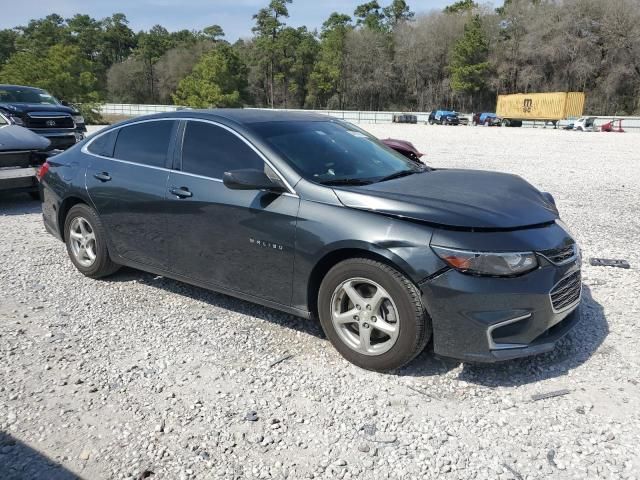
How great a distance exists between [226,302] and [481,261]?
8.07 ft

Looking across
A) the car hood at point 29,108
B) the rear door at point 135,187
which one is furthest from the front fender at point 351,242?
the car hood at point 29,108

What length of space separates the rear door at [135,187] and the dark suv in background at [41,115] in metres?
9.46

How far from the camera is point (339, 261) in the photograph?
3566mm

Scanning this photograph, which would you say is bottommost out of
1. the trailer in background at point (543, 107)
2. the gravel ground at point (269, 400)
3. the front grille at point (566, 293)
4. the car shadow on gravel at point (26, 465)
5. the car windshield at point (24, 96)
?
the car shadow on gravel at point (26, 465)

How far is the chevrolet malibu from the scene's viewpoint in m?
3.18

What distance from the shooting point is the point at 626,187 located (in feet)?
36.3

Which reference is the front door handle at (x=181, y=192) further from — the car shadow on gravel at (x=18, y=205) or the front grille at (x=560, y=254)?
the car shadow on gravel at (x=18, y=205)

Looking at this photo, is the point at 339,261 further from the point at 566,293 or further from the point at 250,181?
the point at 566,293

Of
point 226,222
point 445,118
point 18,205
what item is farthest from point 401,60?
point 226,222

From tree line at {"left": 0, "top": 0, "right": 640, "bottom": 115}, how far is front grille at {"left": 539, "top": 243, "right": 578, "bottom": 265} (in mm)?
66271

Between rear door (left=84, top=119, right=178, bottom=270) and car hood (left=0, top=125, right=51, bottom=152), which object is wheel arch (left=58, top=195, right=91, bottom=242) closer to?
rear door (left=84, top=119, right=178, bottom=270)

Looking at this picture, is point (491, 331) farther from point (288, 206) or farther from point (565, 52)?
point (565, 52)

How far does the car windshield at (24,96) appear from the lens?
48.8 feet

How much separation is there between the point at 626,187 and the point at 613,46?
62.8 metres
